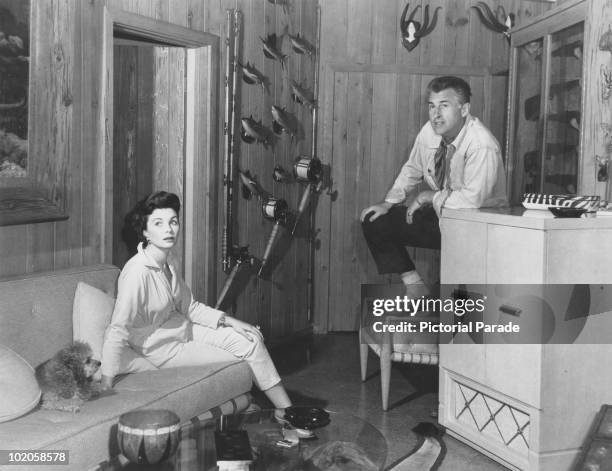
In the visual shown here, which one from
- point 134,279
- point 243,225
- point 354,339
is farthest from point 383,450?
point 354,339

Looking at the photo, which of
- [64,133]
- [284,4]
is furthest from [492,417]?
[284,4]

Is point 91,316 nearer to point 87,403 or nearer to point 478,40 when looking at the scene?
point 87,403

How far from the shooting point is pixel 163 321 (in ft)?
9.39

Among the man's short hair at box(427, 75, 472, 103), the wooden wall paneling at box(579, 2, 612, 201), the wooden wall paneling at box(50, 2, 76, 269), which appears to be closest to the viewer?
the wooden wall paneling at box(50, 2, 76, 269)

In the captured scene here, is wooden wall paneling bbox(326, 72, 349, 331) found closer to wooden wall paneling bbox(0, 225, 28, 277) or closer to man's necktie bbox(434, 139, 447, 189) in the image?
man's necktie bbox(434, 139, 447, 189)

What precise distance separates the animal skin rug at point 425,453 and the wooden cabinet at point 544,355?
185 mm

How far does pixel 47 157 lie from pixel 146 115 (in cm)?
114

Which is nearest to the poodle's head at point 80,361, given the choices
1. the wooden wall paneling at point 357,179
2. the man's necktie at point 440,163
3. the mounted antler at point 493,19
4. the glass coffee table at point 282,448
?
the glass coffee table at point 282,448

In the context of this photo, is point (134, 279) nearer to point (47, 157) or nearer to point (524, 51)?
point (47, 157)

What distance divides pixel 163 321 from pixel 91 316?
12.7 inches

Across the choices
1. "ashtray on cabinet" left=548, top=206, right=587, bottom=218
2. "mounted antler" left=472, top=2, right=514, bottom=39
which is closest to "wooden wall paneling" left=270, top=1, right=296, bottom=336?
"mounted antler" left=472, top=2, right=514, bottom=39

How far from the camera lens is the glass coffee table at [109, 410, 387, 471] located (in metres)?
1.97

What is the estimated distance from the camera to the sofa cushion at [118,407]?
2.06 meters

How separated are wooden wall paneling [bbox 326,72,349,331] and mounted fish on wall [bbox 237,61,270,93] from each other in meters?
0.77
